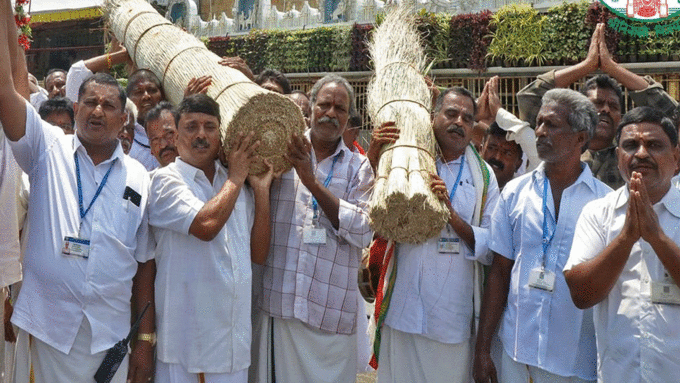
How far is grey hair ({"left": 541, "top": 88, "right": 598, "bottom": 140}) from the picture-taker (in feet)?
11.2

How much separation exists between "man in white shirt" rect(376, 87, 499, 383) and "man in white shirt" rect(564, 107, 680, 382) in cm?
71

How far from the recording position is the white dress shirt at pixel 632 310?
2.81 metres

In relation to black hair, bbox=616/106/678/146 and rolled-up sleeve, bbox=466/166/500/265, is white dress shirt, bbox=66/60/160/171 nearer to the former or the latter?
rolled-up sleeve, bbox=466/166/500/265

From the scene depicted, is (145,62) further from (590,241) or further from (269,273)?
(590,241)

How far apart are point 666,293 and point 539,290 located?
2.02ft

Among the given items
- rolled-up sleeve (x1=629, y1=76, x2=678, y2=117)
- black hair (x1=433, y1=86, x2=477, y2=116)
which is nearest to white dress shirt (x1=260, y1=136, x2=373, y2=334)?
black hair (x1=433, y1=86, x2=477, y2=116)

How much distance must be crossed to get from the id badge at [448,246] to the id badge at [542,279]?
17.1 inches

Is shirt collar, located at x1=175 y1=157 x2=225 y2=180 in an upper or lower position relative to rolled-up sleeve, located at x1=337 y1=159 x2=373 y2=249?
upper

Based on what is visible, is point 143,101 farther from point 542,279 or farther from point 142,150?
point 542,279

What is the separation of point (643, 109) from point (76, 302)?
8.33ft

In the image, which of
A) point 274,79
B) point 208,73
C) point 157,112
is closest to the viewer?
point 208,73

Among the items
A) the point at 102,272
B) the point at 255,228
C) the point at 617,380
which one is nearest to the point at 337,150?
the point at 255,228

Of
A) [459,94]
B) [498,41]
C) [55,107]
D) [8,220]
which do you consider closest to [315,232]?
[459,94]

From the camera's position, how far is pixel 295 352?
379 centimetres
